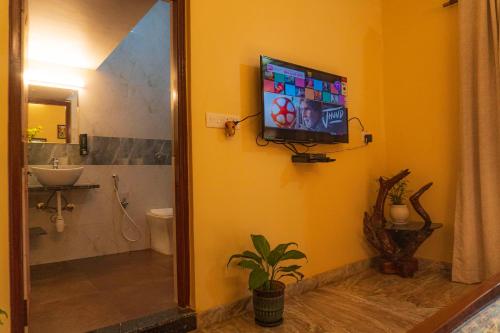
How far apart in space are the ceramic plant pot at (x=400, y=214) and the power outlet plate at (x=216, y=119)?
5.99ft

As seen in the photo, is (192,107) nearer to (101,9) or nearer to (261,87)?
(261,87)

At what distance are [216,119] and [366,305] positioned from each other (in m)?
1.68

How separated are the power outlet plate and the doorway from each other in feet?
0.50

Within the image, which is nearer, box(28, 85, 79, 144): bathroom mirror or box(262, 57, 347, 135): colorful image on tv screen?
box(262, 57, 347, 135): colorful image on tv screen

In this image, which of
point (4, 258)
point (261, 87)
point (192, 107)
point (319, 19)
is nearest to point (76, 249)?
point (4, 258)

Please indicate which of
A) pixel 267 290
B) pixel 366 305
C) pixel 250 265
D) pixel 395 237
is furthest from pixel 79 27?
pixel 395 237

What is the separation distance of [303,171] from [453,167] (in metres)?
1.45

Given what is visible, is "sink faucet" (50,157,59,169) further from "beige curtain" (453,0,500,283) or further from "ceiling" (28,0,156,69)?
"beige curtain" (453,0,500,283)

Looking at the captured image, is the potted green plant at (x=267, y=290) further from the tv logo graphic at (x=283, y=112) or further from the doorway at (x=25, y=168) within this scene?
the tv logo graphic at (x=283, y=112)

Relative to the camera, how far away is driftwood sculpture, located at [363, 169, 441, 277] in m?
2.86

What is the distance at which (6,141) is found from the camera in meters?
1.51

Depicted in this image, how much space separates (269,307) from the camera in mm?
1999

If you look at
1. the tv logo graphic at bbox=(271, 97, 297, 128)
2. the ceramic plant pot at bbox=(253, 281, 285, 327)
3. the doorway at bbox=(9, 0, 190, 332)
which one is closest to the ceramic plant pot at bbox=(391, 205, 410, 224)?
the tv logo graphic at bbox=(271, 97, 297, 128)

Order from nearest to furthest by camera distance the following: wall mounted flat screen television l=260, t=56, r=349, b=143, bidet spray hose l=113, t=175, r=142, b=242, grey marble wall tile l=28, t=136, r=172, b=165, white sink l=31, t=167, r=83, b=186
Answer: wall mounted flat screen television l=260, t=56, r=349, b=143, white sink l=31, t=167, r=83, b=186, grey marble wall tile l=28, t=136, r=172, b=165, bidet spray hose l=113, t=175, r=142, b=242
